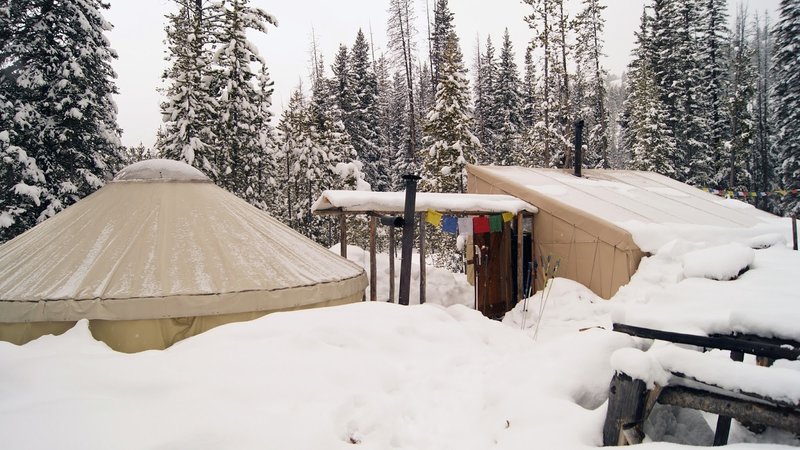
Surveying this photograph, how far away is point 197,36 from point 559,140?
51.3 feet

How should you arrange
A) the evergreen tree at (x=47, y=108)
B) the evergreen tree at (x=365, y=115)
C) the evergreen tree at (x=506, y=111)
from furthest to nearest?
the evergreen tree at (x=506, y=111), the evergreen tree at (x=365, y=115), the evergreen tree at (x=47, y=108)

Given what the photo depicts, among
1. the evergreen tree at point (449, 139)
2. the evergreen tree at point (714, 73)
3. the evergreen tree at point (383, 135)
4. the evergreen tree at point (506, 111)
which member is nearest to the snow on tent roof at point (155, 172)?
the evergreen tree at point (449, 139)

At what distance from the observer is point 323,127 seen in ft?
73.7

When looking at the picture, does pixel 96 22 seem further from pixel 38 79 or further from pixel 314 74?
pixel 314 74

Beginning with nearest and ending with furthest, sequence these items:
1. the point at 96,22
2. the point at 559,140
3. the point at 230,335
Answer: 1. the point at 230,335
2. the point at 96,22
3. the point at 559,140

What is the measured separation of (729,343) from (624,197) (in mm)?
9074

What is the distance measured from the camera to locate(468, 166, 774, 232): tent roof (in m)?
9.24

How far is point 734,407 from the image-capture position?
78.5 inches

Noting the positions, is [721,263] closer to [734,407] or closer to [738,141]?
[734,407]

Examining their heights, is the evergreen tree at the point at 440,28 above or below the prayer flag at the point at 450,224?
above

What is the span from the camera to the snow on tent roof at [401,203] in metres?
8.01

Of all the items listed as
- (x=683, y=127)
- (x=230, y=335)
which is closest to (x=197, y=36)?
(x=230, y=335)

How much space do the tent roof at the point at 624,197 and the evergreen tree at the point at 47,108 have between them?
1073cm

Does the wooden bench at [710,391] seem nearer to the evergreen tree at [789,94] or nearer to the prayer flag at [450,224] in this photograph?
the prayer flag at [450,224]
